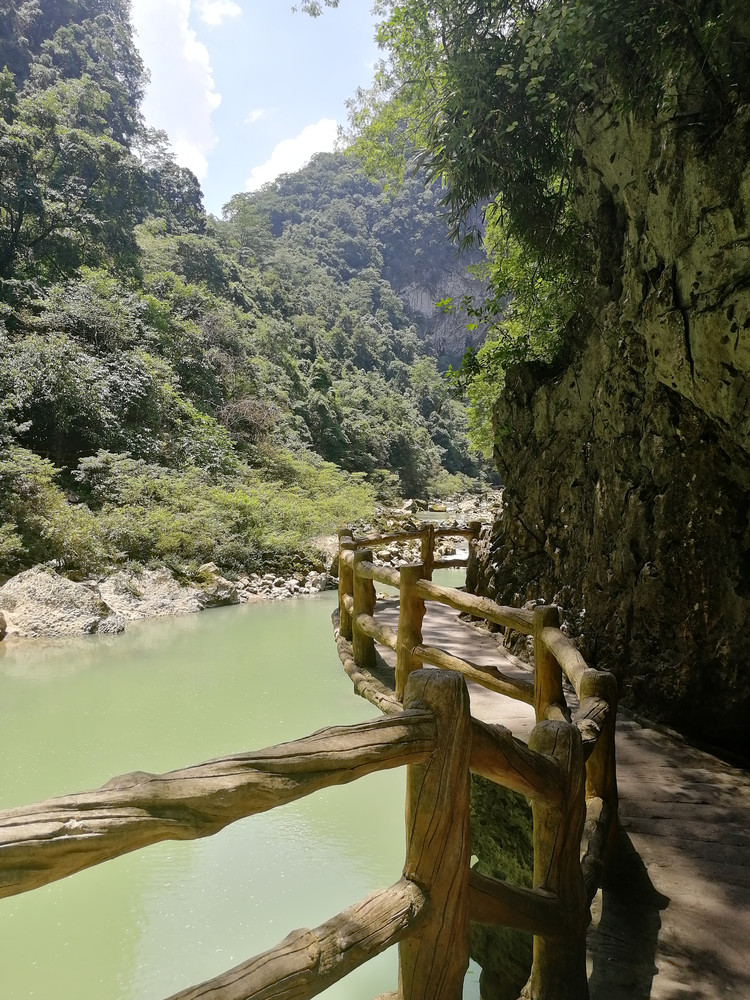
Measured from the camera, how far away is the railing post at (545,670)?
8.36ft

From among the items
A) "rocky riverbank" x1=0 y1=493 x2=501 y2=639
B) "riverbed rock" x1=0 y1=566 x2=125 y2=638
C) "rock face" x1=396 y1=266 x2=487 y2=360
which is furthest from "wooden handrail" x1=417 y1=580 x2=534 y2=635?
"rock face" x1=396 y1=266 x2=487 y2=360

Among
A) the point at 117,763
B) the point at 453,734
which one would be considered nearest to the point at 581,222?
the point at 453,734

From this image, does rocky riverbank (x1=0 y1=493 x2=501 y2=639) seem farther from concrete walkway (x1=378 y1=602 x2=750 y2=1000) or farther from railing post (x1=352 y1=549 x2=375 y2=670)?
concrete walkway (x1=378 y1=602 x2=750 y2=1000)

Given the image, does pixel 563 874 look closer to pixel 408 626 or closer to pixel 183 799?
pixel 183 799

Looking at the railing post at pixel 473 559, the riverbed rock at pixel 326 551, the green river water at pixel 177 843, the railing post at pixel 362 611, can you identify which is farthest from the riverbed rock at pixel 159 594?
the railing post at pixel 362 611

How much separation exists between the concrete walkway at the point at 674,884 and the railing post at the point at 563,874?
15 cm

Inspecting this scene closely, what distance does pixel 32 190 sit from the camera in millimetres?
16766

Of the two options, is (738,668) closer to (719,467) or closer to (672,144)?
(719,467)

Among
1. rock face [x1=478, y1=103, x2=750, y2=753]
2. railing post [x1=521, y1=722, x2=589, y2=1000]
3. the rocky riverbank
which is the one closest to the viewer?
→ railing post [x1=521, y1=722, x2=589, y2=1000]

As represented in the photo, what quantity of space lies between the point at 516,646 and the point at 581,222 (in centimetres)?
367

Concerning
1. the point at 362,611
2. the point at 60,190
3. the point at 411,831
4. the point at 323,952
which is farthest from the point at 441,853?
the point at 60,190

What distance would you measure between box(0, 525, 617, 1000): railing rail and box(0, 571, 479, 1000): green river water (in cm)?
197

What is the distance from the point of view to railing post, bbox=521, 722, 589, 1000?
1437 millimetres

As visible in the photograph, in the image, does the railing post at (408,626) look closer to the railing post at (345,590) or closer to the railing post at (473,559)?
the railing post at (345,590)
